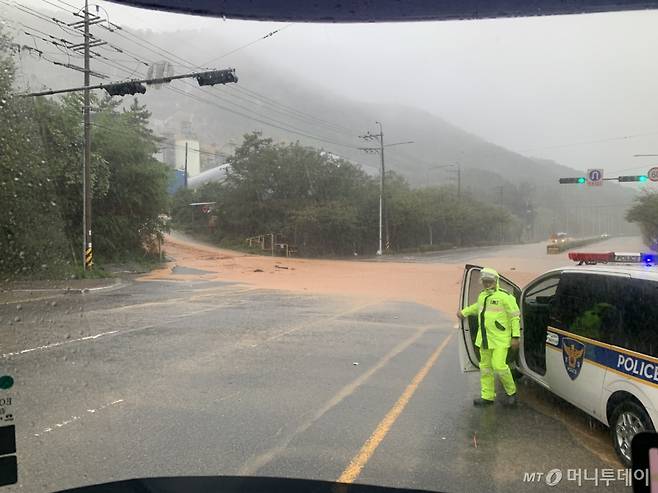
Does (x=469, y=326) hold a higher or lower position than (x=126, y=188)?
lower

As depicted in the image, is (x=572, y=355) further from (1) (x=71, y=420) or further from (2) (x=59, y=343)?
(2) (x=59, y=343)

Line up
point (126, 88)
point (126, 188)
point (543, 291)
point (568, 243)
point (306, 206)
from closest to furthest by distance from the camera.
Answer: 1. point (543, 291)
2. point (568, 243)
3. point (126, 88)
4. point (126, 188)
5. point (306, 206)

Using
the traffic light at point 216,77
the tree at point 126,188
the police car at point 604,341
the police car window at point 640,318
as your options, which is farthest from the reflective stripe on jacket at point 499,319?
the tree at point 126,188

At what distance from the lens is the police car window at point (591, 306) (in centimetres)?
436

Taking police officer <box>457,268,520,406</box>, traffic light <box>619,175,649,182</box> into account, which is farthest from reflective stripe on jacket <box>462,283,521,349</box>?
traffic light <box>619,175,649,182</box>

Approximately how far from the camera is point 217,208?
139 ft

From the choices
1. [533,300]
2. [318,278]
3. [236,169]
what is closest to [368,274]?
A: [318,278]

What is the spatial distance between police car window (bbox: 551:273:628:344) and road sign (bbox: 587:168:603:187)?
5.14 feet

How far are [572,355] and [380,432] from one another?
183 cm

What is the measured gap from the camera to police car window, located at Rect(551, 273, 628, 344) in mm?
4363

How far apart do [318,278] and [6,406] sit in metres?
23.3

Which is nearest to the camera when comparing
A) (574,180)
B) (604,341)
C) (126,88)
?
(604,341)

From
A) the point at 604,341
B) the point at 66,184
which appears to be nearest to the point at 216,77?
the point at 604,341

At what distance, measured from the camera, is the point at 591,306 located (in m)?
4.74
